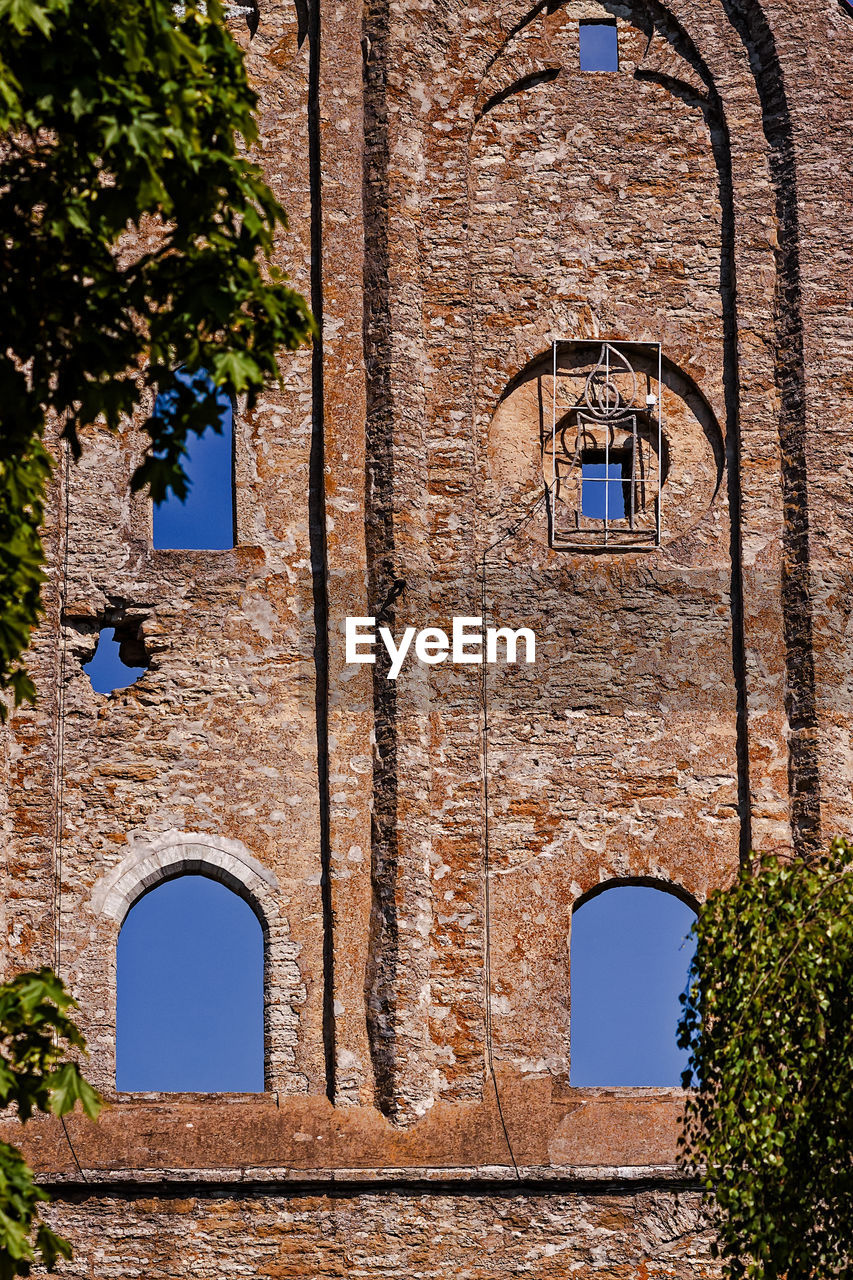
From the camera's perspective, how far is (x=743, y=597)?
13570 mm

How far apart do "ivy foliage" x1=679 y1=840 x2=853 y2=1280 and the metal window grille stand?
Answer: 4573 mm

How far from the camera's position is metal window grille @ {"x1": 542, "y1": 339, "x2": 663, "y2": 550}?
1386 cm

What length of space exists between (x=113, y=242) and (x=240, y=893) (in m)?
6.81

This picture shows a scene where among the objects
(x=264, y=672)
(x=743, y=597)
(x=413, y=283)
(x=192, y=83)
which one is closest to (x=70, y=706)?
(x=264, y=672)

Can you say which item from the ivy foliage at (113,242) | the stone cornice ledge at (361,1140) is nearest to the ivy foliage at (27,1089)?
the ivy foliage at (113,242)

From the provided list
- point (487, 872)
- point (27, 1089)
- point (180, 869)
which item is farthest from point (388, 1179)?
point (27, 1089)

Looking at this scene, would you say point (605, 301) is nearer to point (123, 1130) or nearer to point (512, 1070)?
point (512, 1070)

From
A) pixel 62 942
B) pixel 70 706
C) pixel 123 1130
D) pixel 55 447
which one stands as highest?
pixel 55 447

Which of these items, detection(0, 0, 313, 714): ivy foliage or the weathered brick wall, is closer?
detection(0, 0, 313, 714): ivy foliage

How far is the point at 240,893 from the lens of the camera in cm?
1308

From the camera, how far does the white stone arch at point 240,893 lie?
41.8 ft

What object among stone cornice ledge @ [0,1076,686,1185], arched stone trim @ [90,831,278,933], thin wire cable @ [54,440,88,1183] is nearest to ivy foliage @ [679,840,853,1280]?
stone cornice ledge @ [0,1076,686,1185]

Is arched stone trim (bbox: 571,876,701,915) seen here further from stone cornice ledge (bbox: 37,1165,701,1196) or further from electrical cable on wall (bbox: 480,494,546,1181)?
stone cornice ledge (bbox: 37,1165,701,1196)

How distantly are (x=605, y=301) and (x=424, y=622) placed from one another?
262 cm
